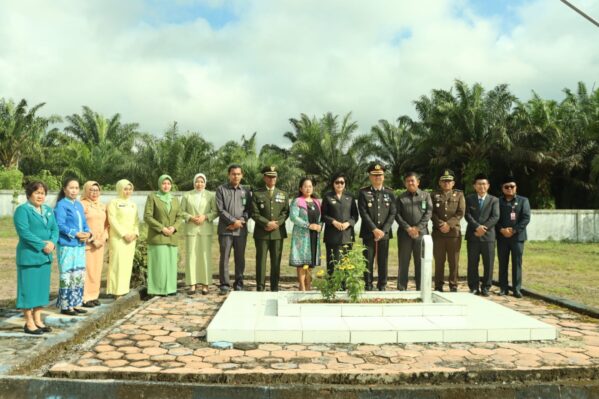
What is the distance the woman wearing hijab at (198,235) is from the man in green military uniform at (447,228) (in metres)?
3.07

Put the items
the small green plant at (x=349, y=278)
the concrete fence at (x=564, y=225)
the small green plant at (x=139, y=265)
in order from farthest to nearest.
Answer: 1. the concrete fence at (x=564, y=225)
2. the small green plant at (x=139, y=265)
3. the small green plant at (x=349, y=278)

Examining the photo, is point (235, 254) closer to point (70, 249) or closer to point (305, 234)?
point (305, 234)

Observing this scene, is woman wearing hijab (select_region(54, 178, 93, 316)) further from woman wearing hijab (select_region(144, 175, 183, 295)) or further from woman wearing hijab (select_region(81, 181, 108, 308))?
woman wearing hijab (select_region(144, 175, 183, 295))

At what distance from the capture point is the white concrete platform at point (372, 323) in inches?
201

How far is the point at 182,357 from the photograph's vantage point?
15.0 feet

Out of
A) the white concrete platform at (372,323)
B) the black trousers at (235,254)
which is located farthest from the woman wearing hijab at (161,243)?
the white concrete platform at (372,323)

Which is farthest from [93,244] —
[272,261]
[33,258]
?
[272,261]

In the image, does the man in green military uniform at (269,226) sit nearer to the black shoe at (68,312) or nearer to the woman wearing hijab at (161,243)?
the woman wearing hijab at (161,243)

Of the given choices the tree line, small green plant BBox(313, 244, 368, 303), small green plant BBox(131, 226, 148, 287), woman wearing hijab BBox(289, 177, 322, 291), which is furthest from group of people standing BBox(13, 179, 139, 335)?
the tree line

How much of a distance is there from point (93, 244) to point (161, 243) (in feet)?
3.29

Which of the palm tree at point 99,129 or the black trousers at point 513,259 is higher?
the palm tree at point 99,129

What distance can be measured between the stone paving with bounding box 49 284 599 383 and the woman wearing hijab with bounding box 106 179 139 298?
1.50m

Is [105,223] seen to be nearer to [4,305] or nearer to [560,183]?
[4,305]

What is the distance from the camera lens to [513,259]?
25.6ft
